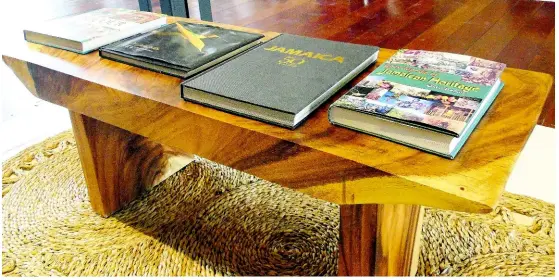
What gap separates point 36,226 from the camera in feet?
3.61

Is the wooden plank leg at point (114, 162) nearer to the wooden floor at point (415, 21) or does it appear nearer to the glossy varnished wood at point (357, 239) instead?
the glossy varnished wood at point (357, 239)

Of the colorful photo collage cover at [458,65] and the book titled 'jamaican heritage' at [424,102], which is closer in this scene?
the book titled 'jamaican heritage' at [424,102]

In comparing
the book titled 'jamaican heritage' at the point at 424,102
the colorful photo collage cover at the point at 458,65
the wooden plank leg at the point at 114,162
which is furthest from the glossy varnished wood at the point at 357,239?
the wooden plank leg at the point at 114,162

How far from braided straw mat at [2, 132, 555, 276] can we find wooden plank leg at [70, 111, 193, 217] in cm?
3

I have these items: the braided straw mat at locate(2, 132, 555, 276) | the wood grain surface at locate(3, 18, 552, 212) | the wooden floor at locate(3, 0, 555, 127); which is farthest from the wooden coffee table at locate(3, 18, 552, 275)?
the wooden floor at locate(3, 0, 555, 127)

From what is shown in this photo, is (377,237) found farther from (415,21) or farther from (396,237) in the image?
(415,21)

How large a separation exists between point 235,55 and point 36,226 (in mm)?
620

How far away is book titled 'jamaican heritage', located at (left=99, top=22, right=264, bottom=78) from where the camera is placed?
84cm

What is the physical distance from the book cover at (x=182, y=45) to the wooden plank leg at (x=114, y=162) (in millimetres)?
203

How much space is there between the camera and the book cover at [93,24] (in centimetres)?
99

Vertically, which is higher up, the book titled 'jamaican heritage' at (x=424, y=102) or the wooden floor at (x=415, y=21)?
the book titled 'jamaican heritage' at (x=424, y=102)

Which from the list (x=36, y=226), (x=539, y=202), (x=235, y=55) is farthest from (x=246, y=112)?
(x=539, y=202)

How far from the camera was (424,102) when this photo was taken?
65 centimetres

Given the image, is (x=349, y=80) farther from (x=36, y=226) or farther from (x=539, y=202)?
(x=36, y=226)
